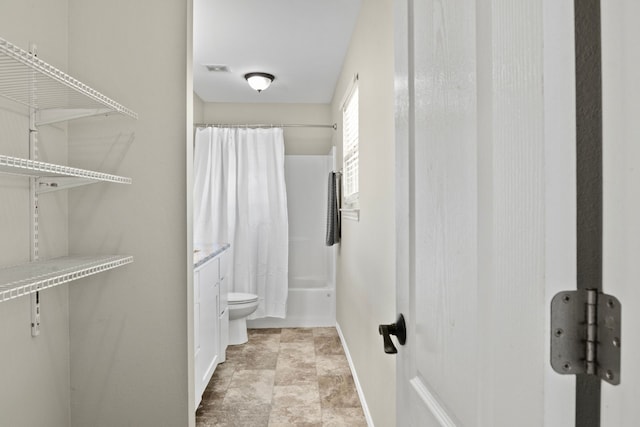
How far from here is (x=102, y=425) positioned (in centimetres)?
181

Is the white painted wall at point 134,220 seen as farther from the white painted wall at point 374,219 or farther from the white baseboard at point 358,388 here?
the white baseboard at point 358,388

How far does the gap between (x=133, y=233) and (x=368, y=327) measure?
1.39 meters

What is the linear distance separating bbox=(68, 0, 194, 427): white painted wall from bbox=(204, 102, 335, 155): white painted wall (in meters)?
3.20

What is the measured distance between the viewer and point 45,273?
1.29 metres

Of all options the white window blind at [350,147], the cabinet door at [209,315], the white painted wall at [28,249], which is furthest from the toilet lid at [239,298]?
the white painted wall at [28,249]

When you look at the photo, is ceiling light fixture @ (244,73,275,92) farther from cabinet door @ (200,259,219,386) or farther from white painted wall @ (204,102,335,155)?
cabinet door @ (200,259,219,386)

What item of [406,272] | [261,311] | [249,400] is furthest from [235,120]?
[406,272]

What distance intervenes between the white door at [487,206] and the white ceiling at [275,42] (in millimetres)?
1933

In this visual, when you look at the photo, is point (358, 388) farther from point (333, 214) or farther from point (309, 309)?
point (309, 309)

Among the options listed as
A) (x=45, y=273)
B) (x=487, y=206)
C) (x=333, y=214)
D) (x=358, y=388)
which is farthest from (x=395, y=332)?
(x=333, y=214)

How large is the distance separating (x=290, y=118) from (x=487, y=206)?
4.59m

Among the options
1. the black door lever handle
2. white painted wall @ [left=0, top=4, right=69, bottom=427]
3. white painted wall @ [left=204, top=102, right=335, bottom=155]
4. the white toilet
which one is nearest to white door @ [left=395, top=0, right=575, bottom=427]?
the black door lever handle

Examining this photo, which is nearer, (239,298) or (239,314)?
(239,314)

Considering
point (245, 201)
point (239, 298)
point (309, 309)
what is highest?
point (245, 201)
